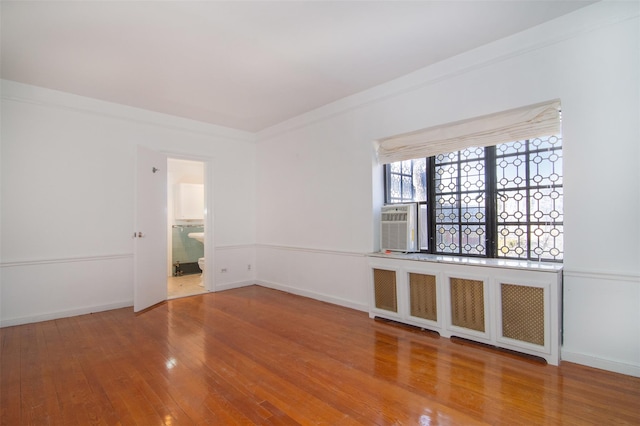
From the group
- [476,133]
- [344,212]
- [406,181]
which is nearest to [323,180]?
[344,212]

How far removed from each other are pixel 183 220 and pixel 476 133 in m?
5.89

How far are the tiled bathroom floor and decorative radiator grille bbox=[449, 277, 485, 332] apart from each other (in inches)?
155

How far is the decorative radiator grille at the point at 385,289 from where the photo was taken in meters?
3.58


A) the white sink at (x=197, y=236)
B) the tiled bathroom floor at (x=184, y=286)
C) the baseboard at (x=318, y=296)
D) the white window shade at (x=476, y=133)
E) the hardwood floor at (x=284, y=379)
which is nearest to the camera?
the hardwood floor at (x=284, y=379)

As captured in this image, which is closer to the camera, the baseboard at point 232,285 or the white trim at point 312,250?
the white trim at point 312,250

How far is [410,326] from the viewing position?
345 cm

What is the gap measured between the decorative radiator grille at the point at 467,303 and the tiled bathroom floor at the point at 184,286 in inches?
155

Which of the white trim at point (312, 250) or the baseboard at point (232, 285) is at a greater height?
the white trim at point (312, 250)

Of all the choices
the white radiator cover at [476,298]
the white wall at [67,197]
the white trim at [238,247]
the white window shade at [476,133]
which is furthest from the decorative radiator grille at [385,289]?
the white wall at [67,197]

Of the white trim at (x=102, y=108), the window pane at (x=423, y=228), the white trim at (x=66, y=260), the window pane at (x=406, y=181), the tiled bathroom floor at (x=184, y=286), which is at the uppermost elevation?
the white trim at (x=102, y=108)

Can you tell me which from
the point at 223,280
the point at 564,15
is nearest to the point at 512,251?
the point at 564,15

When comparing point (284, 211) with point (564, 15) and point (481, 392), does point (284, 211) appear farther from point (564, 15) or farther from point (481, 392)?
point (564, 15)

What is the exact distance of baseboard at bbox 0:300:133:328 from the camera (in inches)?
141

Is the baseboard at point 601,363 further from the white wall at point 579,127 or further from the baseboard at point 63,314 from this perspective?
the baseboard at point 63,314
